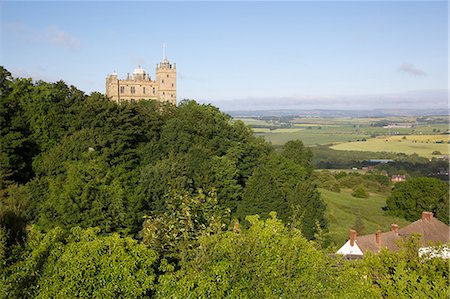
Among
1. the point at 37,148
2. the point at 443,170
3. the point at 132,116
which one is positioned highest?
the point at 132,116

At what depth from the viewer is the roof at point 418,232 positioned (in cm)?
2788

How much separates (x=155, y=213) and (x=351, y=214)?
99.3 feet

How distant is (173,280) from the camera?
12828 millimetres

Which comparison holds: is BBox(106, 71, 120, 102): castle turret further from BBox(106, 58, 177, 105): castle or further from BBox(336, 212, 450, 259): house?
BBox(336, 212, 450, 259): house

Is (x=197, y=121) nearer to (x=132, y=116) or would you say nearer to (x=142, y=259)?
(x=132, y=116)

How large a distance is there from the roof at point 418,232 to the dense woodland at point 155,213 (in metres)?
4.72

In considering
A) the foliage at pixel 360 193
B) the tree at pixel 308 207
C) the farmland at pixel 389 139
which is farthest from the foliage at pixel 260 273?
the farmland at pixel 389 139

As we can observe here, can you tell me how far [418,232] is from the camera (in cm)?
3014

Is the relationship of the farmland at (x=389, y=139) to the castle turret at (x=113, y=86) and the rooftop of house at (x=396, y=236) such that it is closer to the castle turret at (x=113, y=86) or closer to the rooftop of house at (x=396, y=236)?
the castle turret at (x=113, y=86)

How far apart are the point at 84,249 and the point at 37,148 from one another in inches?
957

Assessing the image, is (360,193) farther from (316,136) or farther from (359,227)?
(316,136)

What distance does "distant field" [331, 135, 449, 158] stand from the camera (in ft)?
364

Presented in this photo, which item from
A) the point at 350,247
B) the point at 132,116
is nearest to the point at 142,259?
the point at 350,247

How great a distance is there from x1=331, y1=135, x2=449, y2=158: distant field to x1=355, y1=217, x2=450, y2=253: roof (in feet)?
259
